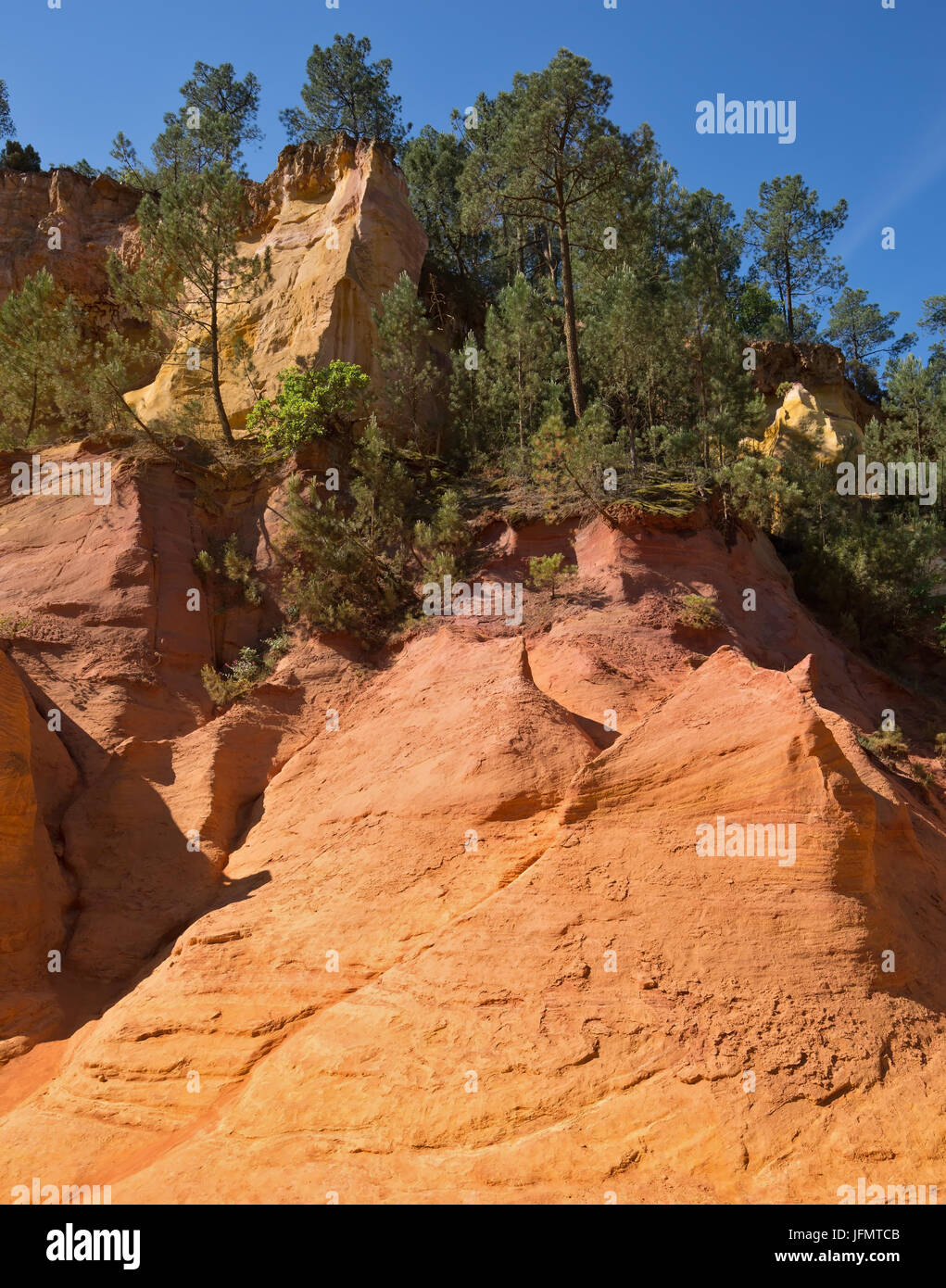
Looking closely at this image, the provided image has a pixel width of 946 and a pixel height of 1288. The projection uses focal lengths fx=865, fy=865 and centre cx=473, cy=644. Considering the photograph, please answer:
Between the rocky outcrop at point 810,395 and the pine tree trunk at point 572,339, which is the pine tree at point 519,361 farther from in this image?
the rocky outcrop at point 810,395

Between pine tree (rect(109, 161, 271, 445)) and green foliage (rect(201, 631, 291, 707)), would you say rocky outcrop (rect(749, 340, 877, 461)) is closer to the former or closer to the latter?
pine tree (rect(109, 161, 271, 445))

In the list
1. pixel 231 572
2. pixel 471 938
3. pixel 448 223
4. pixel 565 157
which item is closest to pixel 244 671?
pixel 231 572

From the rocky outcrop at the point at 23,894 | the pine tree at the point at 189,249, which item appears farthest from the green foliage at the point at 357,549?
the rocky outcrop at the point at 23,894

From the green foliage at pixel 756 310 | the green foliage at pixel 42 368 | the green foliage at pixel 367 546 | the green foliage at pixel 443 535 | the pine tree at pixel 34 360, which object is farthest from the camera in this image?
the green foliage at pixel 756 310

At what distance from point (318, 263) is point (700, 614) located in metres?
14.0

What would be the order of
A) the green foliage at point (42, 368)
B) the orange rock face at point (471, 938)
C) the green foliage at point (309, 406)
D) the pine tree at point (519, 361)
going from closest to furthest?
the orange rock face at point (471, 938)
the green foliage at point (309, 406)
the green foliage at point (42, 368)
the pine tree at point (519, 361)

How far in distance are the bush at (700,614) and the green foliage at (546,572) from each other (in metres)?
2.35

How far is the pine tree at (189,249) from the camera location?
1956 centimetres

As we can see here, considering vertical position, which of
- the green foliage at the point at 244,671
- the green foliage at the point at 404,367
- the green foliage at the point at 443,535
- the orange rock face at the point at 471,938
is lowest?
the orange rock face at the point at 471,938

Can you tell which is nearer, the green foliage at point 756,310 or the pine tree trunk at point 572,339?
the pine tree trunk at point 572,339
